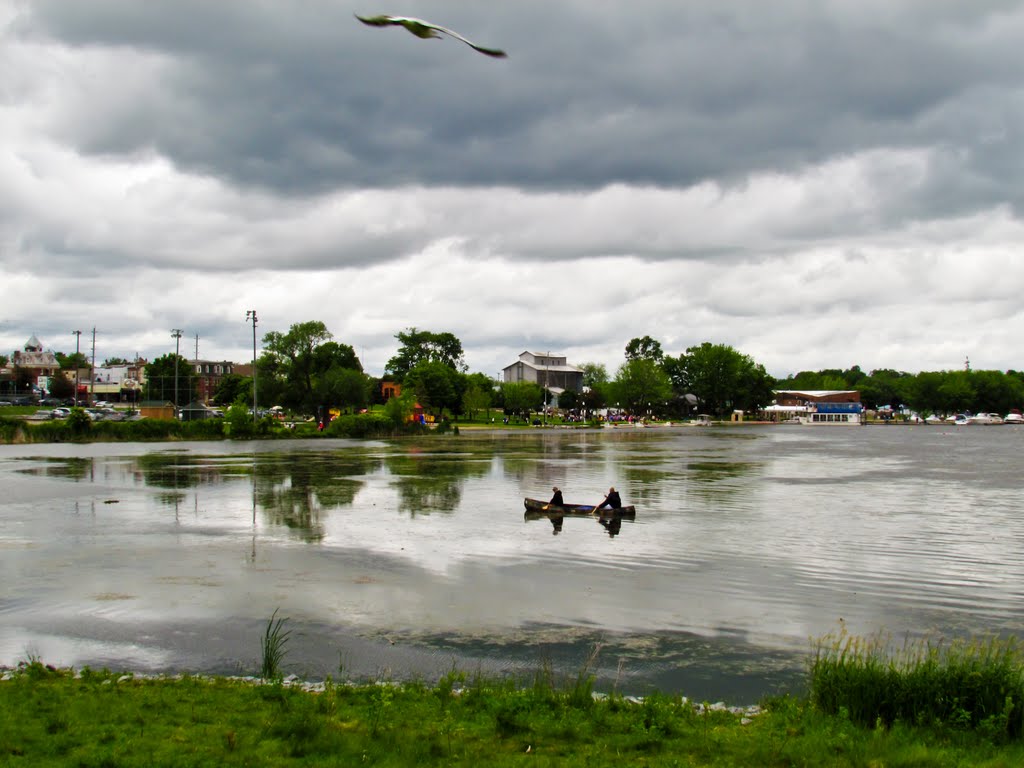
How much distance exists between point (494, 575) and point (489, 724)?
1166 centimetres

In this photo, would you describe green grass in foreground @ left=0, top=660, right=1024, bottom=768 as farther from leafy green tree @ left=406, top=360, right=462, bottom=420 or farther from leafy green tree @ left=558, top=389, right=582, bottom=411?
leafy green tree @ left=558, top=389, right=582, bottom=411

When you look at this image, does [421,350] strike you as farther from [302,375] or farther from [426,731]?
[426,731]

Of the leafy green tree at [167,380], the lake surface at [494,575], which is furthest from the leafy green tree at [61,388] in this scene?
the lake surface at [494,575]

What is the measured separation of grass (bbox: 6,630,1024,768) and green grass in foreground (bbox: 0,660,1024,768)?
2 cm

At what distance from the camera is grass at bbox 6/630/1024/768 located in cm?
822

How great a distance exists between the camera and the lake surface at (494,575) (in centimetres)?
1393

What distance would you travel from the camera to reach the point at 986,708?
9.70 meters

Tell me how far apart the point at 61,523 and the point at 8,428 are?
196 feet

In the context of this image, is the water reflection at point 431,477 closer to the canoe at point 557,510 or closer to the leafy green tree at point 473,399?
the canoe at point 557,510

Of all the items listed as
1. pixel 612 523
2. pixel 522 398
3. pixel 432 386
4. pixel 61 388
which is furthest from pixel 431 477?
pixel 61 388

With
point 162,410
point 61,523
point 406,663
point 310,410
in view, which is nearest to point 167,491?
point 61,523

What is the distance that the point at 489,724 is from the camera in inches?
366

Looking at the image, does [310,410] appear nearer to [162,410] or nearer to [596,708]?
[162,410]

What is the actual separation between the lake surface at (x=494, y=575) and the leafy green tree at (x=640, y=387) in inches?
5811
